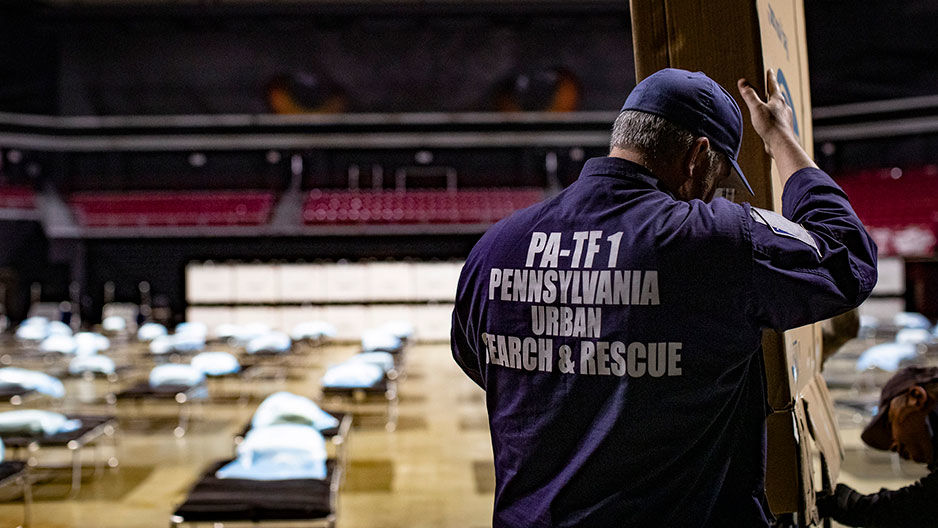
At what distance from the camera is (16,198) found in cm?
1536

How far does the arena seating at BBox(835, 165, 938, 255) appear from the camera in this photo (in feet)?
45.4

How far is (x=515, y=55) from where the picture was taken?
1680 cm

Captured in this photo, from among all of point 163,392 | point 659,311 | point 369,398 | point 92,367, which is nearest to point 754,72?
point 659,311

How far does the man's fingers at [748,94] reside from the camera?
A: 1176 mm

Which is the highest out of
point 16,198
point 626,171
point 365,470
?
point 16,198

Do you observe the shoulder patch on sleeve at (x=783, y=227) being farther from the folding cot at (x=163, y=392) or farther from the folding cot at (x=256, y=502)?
the folding cot at (x=163, y=392)

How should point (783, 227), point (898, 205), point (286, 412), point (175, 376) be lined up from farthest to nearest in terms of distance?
point (898, 205) → point (175, 376) → point (286, 412) → point (783, 227)

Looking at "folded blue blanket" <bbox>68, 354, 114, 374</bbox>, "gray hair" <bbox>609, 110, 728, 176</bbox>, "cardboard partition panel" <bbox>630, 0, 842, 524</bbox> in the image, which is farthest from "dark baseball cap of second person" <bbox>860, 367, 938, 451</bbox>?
"folded blue blanket" <bbox>68, 354, 114, 374</bbox>

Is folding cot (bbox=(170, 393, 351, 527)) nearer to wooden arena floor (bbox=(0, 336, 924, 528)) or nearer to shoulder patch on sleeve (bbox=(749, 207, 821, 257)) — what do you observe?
wooden arena floor (bbox=(0, 336, 924, 528))

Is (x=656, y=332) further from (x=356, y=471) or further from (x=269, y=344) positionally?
(x=269, y=344)

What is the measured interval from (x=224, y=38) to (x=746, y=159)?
17.6m

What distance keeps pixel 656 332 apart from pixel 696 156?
282mm

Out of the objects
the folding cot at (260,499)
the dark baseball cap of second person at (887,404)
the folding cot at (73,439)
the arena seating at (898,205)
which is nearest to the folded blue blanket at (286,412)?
the folding cot at (260,499)

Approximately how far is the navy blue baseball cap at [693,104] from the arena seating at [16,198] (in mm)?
17386
